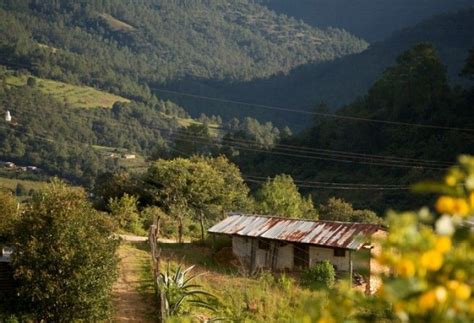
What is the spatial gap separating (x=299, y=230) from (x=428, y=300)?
21.9 m

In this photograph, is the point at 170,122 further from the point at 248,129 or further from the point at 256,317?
the point at 256,317

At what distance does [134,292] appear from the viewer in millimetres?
17906

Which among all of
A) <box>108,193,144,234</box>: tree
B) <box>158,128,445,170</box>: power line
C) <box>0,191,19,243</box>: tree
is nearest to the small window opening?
<box>0,191,19,243</box>: tree

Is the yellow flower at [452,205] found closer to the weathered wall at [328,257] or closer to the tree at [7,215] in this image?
the tree at [7,215]

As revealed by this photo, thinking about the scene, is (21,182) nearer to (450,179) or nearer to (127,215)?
(127,215)

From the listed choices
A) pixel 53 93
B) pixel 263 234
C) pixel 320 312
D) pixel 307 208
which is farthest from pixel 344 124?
pixel 53 93

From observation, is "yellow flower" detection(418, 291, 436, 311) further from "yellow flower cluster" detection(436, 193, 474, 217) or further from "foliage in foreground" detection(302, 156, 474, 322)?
"yellow flower cluster" detection(436, 193, 474, 217)

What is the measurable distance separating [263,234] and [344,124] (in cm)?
4804

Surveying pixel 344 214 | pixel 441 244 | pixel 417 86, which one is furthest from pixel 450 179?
pixel 417 86

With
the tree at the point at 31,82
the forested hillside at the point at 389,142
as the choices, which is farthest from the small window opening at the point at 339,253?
the tree at the point at 31,82

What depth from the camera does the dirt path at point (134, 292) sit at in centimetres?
1606

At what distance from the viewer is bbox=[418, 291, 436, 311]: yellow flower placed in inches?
55.2

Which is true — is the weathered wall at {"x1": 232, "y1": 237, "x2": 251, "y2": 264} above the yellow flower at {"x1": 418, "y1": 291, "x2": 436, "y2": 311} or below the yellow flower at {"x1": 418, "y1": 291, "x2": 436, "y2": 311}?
above

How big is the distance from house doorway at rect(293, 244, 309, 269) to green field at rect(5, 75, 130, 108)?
109082 mm
